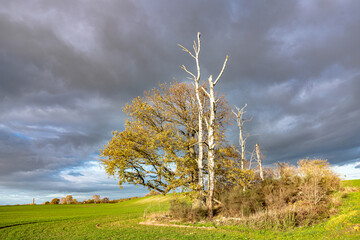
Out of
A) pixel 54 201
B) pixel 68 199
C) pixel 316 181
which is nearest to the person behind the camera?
pixel 316 181

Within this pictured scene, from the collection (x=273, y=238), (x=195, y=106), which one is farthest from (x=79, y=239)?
(x=195, y=106)

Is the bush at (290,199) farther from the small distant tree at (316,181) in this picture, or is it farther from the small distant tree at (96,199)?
the small distant tree at (96,199)

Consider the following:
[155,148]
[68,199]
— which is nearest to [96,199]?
[68,199]

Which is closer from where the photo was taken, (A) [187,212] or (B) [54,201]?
(A) [187,212]

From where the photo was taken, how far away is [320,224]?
13922 mm

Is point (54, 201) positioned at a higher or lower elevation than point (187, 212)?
lower

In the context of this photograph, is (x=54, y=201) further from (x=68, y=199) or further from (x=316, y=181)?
(x=316, y=181)

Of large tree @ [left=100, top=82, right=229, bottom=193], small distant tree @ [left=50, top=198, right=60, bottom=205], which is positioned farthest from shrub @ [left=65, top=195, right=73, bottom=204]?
large tree @ [left=100, top=82, right=229, bottom=193]

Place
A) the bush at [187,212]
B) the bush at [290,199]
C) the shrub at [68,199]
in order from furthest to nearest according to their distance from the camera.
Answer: the shrub at [68,199] → the bush at [187,212] → the bush at [290,199]

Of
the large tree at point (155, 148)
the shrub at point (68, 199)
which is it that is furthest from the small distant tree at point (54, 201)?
the large tree at point (155, 148)

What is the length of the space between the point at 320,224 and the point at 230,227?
5.18m

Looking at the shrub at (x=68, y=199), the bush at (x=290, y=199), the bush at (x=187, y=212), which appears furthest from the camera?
the shrub at (x=68, y=199)

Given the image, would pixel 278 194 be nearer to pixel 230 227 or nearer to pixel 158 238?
pixel 230 227

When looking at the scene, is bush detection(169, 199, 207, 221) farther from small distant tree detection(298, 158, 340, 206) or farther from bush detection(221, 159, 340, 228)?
small distant tree detection(298, 158, 340, 206)
